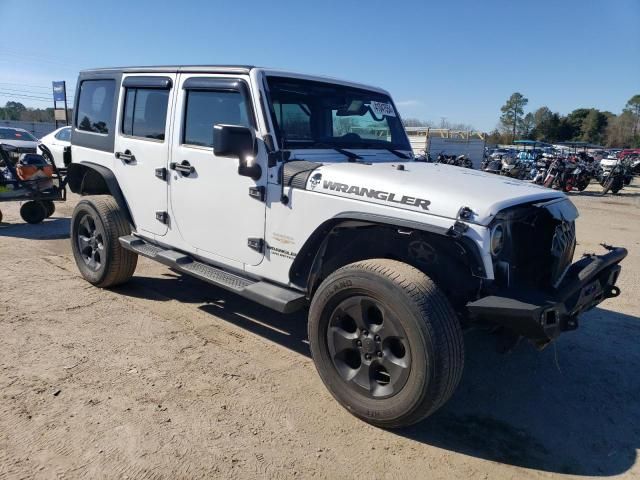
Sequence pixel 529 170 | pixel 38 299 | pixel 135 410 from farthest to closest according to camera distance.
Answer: pixel 529 170 < pixel 38 299 < pixel 135 410

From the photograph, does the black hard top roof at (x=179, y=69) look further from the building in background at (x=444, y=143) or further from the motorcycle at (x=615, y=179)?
the building in background at (x=444, y=143)

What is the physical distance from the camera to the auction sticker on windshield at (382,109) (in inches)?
180

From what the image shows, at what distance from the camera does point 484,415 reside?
3.23m

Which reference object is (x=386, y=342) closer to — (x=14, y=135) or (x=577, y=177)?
(x=14, y=135)

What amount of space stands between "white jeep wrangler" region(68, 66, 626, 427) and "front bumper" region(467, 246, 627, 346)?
12 mm

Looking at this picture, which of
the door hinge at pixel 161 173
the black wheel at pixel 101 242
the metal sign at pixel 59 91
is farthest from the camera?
the metal sign at pixel 59 91

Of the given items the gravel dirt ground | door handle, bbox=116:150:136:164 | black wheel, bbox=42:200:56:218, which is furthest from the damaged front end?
black wheel, bbox=42:200:56:218

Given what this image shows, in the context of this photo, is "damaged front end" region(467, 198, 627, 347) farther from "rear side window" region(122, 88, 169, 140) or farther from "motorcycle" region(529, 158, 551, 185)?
"motorcycle" region(529, 158, 551, 185)

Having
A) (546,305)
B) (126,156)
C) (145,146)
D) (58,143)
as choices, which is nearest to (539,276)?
(546,305)

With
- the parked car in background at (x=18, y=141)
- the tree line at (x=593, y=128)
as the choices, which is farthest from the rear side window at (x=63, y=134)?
the tree line at (x=593, y=128)

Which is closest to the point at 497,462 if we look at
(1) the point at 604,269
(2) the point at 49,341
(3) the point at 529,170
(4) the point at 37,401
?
(1) the point at 604,269

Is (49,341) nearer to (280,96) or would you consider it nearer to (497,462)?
Answer: (280,96)

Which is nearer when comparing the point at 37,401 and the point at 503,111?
the point at 37,401

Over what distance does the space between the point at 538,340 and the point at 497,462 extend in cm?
72
